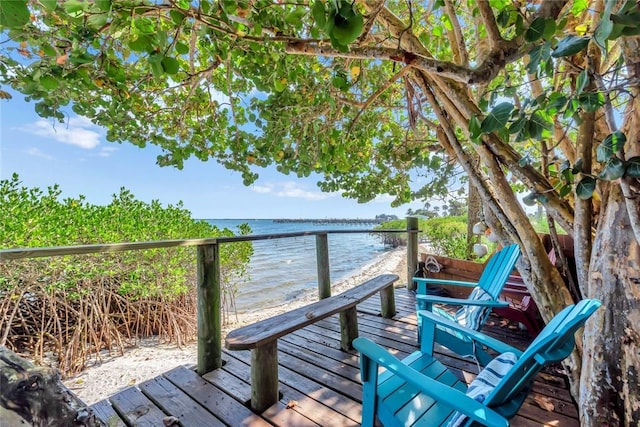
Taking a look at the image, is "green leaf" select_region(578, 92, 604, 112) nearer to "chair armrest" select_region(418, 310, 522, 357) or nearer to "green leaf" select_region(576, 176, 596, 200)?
"green leaf" select_region(576, 176, 596, 200)

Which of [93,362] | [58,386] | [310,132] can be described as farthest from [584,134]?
[93,362]

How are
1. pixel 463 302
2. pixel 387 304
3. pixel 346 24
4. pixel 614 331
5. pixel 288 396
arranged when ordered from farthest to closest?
pixel 387 304 < pixel 463 302 < pixel 288 396 < pixel 614 331 < pixel 346 24

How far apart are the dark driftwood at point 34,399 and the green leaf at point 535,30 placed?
1.97m

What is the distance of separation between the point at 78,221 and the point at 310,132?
329 centimetres

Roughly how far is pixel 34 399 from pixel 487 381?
4.94 ft

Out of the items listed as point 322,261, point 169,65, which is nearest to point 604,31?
point 169,65

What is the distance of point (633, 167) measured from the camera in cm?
117

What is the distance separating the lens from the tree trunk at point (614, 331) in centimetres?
131

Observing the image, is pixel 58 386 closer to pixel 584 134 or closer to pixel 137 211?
pixel 584 134

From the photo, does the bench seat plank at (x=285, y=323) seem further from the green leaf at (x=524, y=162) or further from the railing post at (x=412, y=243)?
the railing post at (x=412, y=243)

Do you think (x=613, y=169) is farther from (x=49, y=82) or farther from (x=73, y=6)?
(x=49, y=82)

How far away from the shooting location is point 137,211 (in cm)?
454

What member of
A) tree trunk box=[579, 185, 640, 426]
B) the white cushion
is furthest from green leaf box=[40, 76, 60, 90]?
tree trunk box=[579, 185, 640, 426]

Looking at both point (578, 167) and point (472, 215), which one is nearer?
point (578, 167)
